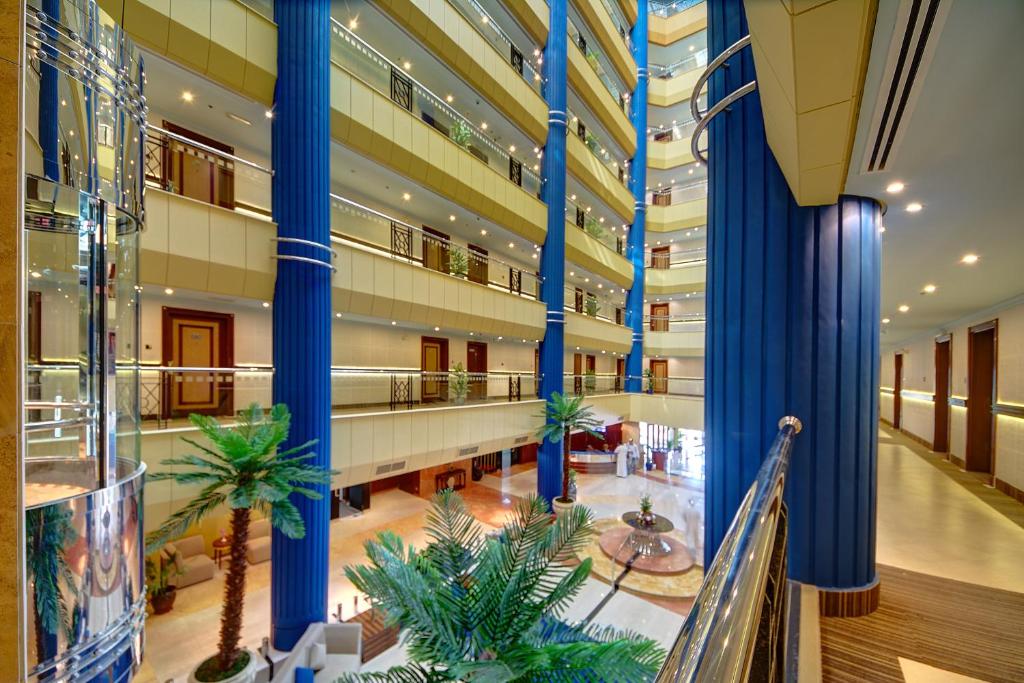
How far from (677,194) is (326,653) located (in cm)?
2597

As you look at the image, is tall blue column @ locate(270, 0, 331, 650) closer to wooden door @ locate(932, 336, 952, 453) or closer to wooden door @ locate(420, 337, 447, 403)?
wooden door @ locate(420, 337, 447, 403)

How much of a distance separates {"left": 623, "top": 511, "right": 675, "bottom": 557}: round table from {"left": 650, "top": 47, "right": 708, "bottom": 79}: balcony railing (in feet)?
80.2

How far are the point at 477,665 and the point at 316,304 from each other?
21.2 feet

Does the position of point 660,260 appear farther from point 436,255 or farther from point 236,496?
point 236,496

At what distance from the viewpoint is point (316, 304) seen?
7.56 metres

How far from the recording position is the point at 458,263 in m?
11.9

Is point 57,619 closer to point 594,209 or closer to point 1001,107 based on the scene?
point 1001,107

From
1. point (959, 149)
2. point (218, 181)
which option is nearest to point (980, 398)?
point (959, 149)

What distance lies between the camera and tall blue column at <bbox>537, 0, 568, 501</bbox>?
1513cm

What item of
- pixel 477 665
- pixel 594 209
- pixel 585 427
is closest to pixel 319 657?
pixel 477 665

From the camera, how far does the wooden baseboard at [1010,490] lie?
7320 mm

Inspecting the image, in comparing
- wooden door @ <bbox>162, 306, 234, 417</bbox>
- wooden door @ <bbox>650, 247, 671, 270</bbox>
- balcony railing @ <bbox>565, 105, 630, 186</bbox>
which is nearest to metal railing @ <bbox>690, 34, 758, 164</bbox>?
wooden door @ <bbox>162, 306, 234, 417</bbox>

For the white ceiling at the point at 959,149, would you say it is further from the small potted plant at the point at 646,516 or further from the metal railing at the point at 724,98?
the small potted plant at the point at 646,516

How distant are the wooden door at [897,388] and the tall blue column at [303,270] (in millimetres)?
23289
